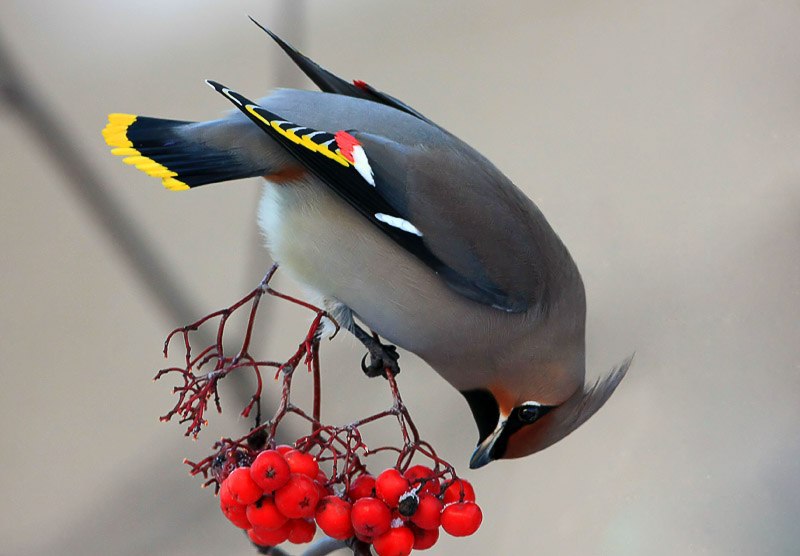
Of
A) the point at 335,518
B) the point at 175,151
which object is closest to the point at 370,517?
the point at 335,518

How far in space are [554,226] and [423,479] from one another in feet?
5.09

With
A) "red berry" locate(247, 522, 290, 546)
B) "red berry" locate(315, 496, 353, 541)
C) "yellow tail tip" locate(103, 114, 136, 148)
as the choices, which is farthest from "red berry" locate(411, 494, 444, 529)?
"yellow tail tip" locate(103, 114, 136, 148)

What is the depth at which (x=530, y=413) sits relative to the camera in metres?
2.26

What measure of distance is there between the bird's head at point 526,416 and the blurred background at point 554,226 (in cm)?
47

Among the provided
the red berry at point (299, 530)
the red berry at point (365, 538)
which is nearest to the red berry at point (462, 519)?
the red berry at point (365, 538)

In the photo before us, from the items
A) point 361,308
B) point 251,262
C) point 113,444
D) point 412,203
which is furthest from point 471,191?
point 113,444

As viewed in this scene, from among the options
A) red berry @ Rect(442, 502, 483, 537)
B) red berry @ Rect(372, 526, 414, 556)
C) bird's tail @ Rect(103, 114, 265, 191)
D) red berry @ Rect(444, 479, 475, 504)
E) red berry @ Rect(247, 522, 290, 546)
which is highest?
bird's tail @ Rect(103, 114, 265, 191)

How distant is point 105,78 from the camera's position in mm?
3330

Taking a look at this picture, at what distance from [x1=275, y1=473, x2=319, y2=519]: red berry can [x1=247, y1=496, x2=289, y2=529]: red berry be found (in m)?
0.01

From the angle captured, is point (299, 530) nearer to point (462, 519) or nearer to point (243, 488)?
point (243, 488)

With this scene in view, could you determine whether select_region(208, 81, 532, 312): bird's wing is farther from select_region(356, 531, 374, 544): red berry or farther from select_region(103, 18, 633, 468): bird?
select_region(356, 531, 374, 544): red berry

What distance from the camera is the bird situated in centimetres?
216

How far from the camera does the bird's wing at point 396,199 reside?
2.07 m

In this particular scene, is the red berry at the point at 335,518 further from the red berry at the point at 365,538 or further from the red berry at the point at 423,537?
the red berry at the point at 423,537
